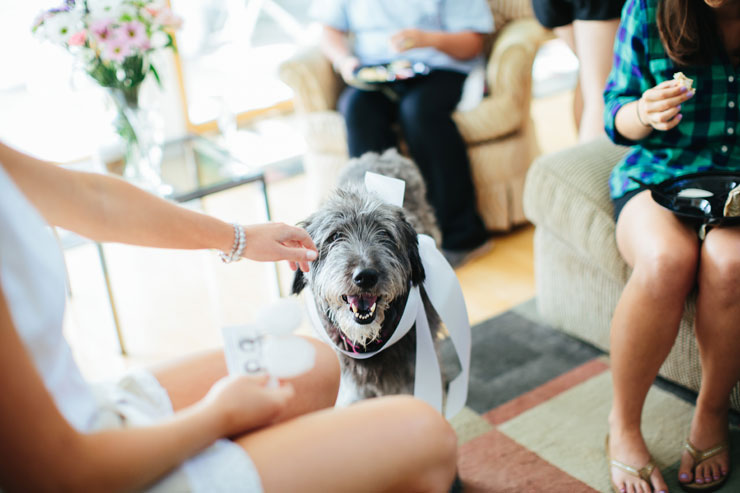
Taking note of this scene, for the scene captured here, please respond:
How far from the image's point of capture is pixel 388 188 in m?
1.59

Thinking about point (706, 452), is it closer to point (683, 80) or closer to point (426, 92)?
point (683, 80)

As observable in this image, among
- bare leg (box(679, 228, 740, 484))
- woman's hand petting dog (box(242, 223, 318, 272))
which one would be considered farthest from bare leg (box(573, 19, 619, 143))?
woman's hand petting dog (box(242, 223, 318, 272))

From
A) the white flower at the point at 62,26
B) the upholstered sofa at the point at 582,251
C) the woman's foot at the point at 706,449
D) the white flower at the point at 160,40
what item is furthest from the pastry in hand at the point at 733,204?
the white flower at the point at 62,26

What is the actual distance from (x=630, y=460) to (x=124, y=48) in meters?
1.96

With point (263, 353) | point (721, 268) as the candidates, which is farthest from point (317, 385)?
point (721, 268)

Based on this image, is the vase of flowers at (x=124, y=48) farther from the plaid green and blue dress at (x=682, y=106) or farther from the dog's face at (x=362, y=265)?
the plaid green and blue dress at (x=682, y=106)

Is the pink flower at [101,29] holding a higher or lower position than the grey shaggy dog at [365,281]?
higher

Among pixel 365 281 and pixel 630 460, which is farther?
pixel 630 460

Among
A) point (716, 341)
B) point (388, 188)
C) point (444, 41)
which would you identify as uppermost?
point (444, 41)

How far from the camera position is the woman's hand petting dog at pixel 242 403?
87 centimetres

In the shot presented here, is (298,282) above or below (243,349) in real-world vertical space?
below

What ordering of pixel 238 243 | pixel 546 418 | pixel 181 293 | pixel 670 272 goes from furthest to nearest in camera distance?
pixel 181 293
pixel 546 418
pixel 670 272
pixel 238 243

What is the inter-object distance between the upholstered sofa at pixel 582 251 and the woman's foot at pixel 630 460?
1.04 feet

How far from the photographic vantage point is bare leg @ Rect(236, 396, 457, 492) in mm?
844
